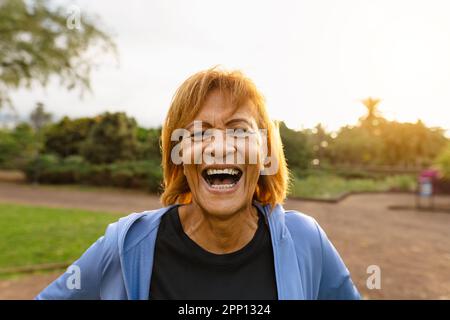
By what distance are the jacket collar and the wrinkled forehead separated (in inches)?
14.3

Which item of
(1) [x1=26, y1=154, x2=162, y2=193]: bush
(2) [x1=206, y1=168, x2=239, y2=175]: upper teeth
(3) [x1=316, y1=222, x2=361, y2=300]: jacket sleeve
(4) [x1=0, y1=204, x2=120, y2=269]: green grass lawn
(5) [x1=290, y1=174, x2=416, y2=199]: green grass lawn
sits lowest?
(4) [x1=0, y1=204, x2=120, y2=269]: green grass lawn

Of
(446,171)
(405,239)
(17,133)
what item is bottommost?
(405,239)

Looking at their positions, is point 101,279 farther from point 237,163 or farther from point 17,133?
point 17,133

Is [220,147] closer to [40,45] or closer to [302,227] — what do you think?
[302,227]

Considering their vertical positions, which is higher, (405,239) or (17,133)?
(17,133)

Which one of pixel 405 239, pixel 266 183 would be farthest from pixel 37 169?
pixel 266 183

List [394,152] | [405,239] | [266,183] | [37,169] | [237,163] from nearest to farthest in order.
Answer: [237,163] < [266,183] < [405,239] < [37,169] < [394,152]

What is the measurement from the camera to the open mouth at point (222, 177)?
138 cm

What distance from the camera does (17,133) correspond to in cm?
2659

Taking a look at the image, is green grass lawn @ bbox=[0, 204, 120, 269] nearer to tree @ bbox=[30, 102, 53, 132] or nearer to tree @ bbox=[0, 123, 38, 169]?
tree @ bbox=[0, 123, 38, 169]

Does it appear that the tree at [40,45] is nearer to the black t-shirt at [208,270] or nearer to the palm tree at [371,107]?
the black t-shirt at [208,270]

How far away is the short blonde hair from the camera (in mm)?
1377

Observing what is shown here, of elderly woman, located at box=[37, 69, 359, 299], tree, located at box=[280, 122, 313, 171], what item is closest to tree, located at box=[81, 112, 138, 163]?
tree, located at box=[280, 122, 313, 171]
